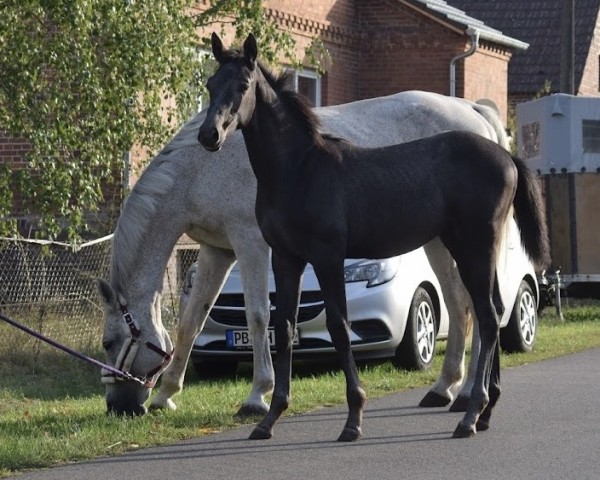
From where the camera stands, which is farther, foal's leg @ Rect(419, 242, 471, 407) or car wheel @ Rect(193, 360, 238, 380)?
car wheel @ Rect(193, 360, 238, 380)

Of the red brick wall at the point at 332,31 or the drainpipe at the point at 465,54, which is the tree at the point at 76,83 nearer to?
the red brick wall at the point at 332,31

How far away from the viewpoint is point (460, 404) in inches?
408

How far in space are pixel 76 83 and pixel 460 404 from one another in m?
4.72

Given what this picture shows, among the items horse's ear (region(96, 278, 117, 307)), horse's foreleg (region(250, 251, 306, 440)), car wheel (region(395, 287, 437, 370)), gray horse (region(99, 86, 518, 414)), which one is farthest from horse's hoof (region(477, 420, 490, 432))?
car wheel (region(395, 287, 437, 370))

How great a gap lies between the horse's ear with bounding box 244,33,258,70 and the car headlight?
175 inches

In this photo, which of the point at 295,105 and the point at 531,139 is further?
the point at 531,139

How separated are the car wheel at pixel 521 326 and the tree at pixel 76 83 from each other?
13.4 feet

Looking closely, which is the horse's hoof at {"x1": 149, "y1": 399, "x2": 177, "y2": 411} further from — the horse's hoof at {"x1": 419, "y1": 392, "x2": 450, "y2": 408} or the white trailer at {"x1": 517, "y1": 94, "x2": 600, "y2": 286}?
the white trailer at {"x1": 517, "y1": 94, "x2": 600, "y2": 286}

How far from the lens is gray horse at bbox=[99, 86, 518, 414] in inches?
395

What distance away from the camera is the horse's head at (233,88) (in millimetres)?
8719

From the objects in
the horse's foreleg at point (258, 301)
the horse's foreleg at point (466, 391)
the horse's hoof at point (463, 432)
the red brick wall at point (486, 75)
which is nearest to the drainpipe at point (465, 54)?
the red brick wall at point (486, 75)

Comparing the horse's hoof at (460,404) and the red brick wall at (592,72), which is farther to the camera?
the red brick wall at (592,72)

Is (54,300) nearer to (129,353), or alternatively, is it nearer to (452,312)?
(452,312)

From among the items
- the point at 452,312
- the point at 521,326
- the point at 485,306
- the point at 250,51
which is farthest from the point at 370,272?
the point at 250,51
